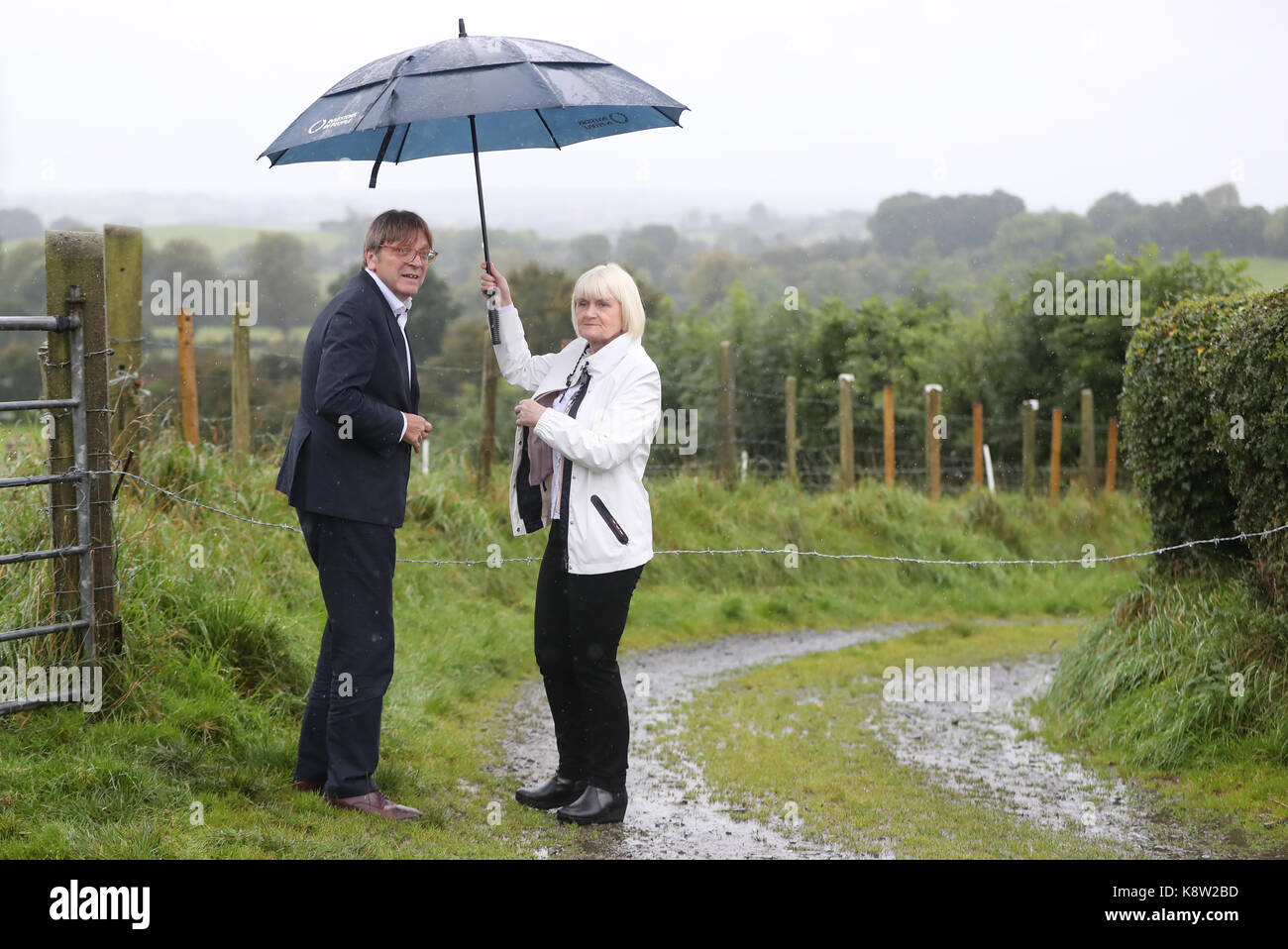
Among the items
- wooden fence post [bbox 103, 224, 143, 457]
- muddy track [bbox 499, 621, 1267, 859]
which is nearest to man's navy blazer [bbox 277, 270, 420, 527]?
muddy track [bbox 499, 621, 1267, 859]

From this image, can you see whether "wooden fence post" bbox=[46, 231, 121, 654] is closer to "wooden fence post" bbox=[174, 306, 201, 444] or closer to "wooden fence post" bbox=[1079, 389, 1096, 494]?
"wooden fence post" bbox=[174, 306, 201, 444]

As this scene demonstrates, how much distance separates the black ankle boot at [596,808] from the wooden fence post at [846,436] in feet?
34.2

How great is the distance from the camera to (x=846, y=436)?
53.6ft

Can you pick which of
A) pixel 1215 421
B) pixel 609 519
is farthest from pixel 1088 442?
pixel 609 519

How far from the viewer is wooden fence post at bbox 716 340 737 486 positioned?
47.2 ft

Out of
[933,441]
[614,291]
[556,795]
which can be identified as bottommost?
[556,795]

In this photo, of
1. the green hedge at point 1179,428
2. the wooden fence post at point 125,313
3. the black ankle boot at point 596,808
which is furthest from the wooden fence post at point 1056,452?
the black ankle boot at point 596,808

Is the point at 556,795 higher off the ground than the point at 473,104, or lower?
lower

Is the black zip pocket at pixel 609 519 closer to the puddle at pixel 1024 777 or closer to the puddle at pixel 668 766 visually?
the puddle at pixel 668 766

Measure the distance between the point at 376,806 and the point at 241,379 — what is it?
6489mm

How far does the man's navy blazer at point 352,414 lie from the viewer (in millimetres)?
4730

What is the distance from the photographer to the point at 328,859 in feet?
14.7

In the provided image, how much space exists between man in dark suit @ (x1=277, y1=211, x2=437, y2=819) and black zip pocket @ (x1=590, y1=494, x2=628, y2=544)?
74 centimetres

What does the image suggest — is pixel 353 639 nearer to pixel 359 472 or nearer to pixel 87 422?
pixel 359 472
